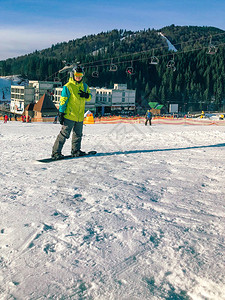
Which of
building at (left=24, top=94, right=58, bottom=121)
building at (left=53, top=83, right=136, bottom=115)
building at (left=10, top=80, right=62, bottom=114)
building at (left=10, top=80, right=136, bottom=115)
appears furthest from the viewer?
building at (left=53, top=83, right=136, bottom=115)

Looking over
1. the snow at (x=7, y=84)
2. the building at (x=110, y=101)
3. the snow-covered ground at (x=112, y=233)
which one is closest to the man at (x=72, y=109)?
the snow-covered ground at (x=112, y=233)

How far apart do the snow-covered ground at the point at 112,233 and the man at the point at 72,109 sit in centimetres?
132

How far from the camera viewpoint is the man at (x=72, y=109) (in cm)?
619

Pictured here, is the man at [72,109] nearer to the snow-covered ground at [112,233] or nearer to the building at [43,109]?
the snow-covered ground at [112,233]

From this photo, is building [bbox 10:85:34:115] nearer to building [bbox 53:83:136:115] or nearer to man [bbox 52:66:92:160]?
building [bbox 53:83:136:115]

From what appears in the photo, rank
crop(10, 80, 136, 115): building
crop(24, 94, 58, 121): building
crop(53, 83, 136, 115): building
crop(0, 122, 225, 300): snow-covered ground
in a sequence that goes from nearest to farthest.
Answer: crop(0, 122, 225, 300): snow-covered ground < crop(24, 94, 58, 121): building < crop(10, 80, 136, 115): building < crop(53, 83, 136, 115): building

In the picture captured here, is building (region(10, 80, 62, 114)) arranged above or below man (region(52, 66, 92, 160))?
above

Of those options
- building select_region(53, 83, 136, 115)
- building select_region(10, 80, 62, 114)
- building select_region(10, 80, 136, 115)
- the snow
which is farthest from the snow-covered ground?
the snow

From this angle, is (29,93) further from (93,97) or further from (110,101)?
(110,101)

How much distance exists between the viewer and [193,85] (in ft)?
356

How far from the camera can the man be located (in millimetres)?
6188

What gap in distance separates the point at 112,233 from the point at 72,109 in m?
4.10

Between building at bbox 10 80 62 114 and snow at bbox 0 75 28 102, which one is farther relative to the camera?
snow at bbox 0 75 28 102

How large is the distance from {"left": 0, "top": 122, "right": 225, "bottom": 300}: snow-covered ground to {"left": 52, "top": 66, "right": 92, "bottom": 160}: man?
52.1 inches
